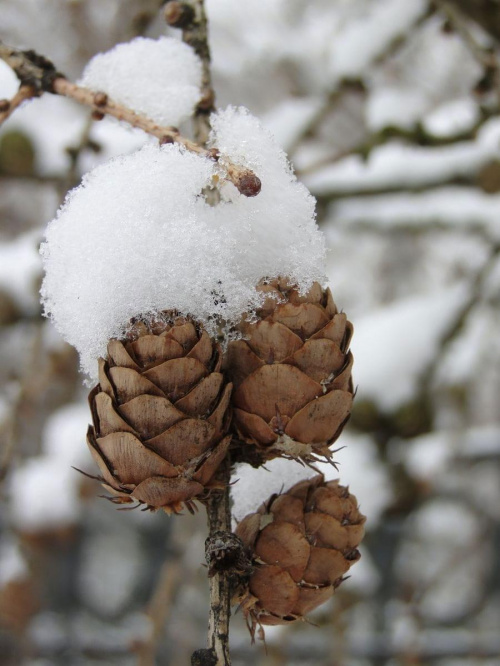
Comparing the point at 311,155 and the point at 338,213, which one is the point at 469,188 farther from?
the point at 311,155

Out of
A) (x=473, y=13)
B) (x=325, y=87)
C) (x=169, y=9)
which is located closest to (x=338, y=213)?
(x=325, y=87)

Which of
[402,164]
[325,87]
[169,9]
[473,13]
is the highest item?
[325,87]

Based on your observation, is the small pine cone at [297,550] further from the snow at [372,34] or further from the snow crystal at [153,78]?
the snow at [372,34]

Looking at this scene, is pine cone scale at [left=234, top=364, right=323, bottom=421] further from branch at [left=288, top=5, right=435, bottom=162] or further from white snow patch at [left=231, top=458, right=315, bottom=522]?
branch at [left=288, top=5, right=435, bottom=162]

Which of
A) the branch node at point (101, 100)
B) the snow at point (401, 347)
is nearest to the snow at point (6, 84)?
the branch node at point (101, 100)

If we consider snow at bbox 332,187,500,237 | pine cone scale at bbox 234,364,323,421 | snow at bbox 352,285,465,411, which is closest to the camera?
pine cone scale at bbox 234,364,323,421

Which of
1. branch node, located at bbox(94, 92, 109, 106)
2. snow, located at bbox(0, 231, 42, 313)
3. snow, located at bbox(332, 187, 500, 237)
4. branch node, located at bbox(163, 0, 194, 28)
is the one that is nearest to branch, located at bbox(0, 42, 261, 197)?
branch node, located at bbox(94, 92, 109, 106)
